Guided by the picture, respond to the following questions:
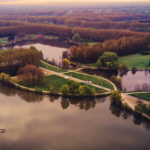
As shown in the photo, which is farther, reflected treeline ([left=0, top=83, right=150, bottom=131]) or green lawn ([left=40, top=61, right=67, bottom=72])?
green lawn ([left=40, top=61, right=67, bottom=72])

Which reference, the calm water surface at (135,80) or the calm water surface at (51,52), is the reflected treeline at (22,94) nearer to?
the calm water surface at (135,80)

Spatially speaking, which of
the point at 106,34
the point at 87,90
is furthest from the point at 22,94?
the point at 106,34

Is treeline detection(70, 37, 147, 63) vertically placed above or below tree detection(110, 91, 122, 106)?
above

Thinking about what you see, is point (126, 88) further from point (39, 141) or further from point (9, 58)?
point (9, 58)

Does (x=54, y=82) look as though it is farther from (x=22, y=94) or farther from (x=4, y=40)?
(x=4, y=40)

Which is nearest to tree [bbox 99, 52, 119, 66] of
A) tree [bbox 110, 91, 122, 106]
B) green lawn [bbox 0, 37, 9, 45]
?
tree [bbox 110, 91, 122, 106]

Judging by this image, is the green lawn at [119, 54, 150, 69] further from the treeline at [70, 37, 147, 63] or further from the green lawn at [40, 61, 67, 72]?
the green lawn at [40, 61, 67, 72]
